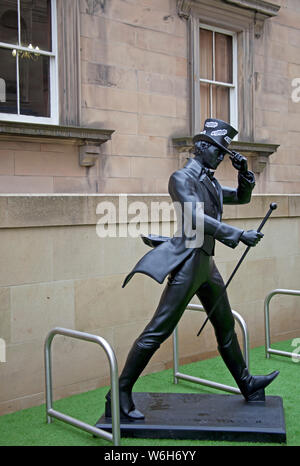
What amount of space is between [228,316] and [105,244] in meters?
1.77

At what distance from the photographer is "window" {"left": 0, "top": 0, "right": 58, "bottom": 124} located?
6.97 meters

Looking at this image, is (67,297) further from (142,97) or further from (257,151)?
(257,151)

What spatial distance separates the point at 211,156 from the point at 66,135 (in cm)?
285

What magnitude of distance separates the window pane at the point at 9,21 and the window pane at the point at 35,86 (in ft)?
0.89

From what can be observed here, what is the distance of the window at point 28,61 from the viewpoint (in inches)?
275

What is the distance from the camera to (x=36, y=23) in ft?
23.6

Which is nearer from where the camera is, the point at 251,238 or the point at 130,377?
the point at 251,238

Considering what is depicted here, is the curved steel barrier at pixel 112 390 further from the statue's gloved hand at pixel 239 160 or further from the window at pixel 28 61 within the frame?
Answer: the window at pixel 28 61

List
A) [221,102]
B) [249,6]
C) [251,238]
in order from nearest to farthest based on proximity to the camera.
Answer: [251,238]
[249,6]
[221,102]

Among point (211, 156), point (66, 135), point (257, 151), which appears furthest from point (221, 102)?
point (211, 156)

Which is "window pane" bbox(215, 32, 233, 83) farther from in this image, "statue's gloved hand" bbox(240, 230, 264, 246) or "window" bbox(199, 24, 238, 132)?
"statue's gloved hand" bbox(240, 230, 264, 246)

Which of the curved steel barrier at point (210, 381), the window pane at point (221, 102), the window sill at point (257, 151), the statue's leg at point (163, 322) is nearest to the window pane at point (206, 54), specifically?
the window pane at point (221, 102)
